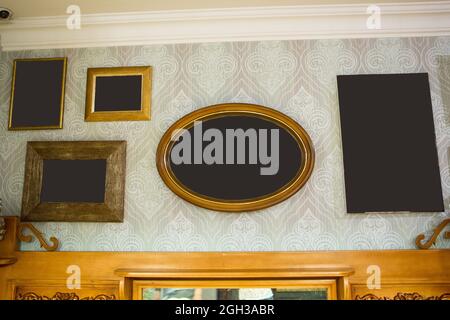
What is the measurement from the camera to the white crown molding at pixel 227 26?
2.50 meters

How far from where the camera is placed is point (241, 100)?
2.49m

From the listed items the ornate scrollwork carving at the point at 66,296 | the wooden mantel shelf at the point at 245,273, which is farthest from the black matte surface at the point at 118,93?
the ornate scrollwork carving at the point at 66,296

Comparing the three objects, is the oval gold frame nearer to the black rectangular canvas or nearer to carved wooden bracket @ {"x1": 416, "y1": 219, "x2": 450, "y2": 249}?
the black rectangular canvas

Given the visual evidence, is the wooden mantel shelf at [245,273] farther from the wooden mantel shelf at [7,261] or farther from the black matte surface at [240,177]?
the wooden mantel shelf at [7,261]

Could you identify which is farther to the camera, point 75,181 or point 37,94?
point 37,94

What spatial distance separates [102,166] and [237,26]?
1.16m

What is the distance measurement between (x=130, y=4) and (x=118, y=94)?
1.73 feet

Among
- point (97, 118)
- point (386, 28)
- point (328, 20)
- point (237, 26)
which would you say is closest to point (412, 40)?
point (386, 28)

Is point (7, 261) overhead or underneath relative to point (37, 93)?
underneath

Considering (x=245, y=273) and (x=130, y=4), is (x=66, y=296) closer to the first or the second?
(x=245, y=273)

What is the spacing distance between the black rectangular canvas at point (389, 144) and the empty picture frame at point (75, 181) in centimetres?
131

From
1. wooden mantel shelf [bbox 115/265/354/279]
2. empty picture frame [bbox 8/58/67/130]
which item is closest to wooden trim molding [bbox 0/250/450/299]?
wooden mantel shelf [bbox 115/265/354/279]

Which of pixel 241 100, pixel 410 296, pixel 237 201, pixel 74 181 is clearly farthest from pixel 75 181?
pixel 410 296
